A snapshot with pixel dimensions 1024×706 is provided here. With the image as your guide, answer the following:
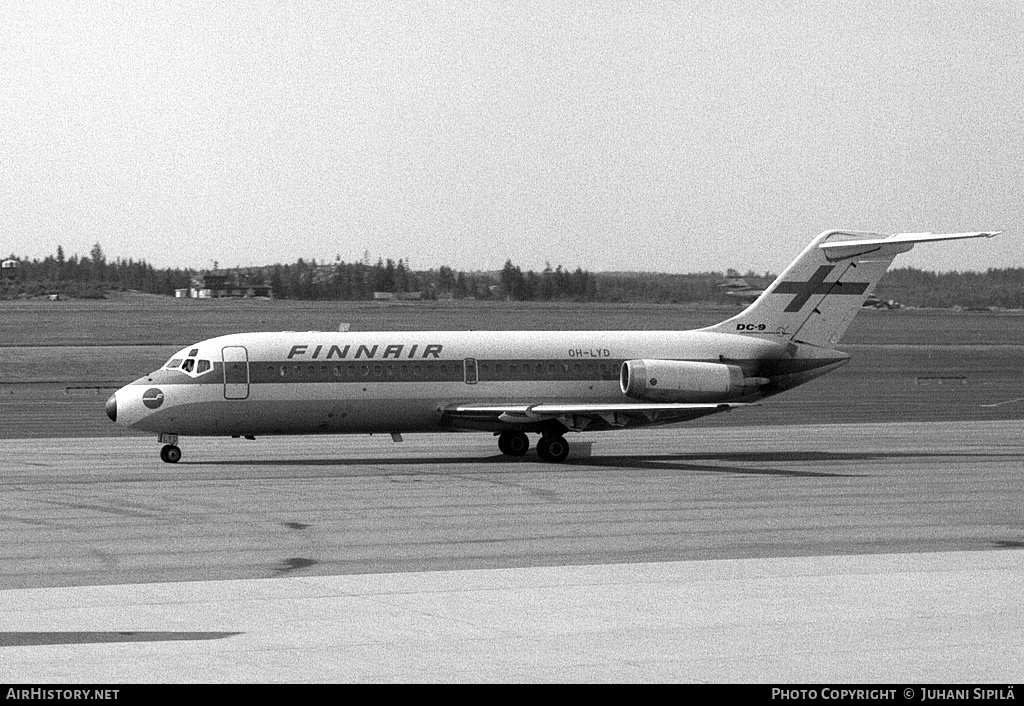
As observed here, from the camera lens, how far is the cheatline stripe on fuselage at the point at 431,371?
34438mm

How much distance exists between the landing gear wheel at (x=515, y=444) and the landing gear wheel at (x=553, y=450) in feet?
5.58

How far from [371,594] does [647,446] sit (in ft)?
80.5

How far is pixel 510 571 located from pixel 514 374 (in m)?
18.9

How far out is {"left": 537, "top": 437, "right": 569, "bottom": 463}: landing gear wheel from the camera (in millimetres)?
35094

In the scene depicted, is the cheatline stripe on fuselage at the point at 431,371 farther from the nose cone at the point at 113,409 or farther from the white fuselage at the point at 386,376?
the nose cone at the point at 113,409

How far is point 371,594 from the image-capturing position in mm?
16250

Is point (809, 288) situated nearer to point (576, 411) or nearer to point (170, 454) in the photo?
point (576, 411)

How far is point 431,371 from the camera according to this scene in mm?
35719

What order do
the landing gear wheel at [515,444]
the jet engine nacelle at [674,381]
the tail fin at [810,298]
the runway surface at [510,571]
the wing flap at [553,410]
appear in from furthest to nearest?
the tail fin at [810,298]
the landing gear wheel at [515,444]
the jet engine nacelle at [674,381]
the wing flap at [553,410]
the runway surface at [510,571]

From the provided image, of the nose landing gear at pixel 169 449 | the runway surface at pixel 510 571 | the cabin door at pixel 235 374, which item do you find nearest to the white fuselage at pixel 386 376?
the cabin door at pixel 235 374

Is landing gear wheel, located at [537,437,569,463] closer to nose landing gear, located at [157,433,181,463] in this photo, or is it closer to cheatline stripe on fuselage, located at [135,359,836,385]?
cheatline stripe on fuselage, located at [135,359,836,385]

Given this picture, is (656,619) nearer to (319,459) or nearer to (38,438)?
(319,459)

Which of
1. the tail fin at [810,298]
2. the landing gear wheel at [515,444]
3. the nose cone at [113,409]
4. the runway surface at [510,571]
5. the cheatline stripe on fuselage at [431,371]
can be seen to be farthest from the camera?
the tail fin at [810,298]
